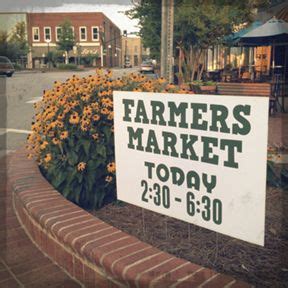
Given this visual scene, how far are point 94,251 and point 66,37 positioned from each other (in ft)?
208

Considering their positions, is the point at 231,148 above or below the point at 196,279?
above

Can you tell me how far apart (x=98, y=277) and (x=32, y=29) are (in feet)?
226

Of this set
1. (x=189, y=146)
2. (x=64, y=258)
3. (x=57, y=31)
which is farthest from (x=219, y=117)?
(x=57, y=31)

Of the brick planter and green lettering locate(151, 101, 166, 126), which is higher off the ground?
green lettering locate(151, 101, 166, 126)

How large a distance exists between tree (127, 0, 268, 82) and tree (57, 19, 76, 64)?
4887cm

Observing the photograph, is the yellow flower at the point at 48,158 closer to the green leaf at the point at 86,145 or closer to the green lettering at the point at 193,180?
the green leaf at the point at 86,145

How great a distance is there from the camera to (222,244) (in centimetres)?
277

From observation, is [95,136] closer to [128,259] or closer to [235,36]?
[128,259]

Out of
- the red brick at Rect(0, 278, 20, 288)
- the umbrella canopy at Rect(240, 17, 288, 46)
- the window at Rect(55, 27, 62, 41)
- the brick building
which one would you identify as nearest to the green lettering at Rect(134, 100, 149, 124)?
the red brick at Rect(0, 278, 20, 288)

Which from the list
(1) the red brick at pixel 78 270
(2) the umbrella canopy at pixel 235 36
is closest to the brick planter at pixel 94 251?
(1) the red brick at pixel 78 270

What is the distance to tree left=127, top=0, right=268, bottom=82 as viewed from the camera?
41.7 feet

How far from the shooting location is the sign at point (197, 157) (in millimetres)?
2100

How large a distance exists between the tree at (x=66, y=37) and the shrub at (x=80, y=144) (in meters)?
61.5

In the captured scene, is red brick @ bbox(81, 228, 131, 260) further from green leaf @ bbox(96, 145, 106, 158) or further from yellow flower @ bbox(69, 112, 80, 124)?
yellow flower @ bbox(69, 112, 80, 124)
